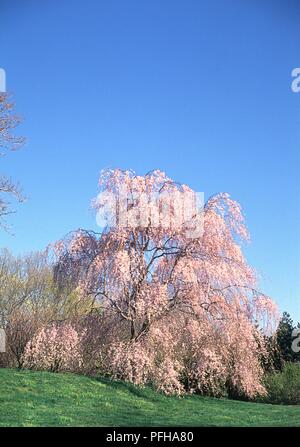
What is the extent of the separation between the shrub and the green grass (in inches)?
116


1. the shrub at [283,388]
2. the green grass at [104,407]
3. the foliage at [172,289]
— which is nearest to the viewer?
the green grass at [104,407]

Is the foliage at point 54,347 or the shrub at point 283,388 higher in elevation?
the foliage at point 54,347

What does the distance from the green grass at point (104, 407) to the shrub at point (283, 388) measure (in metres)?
2.96

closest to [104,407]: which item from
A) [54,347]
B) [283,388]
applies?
[54,347]

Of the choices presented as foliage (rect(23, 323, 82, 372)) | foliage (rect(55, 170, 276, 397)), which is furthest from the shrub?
foliage (rect(23, 323, 82, 372))

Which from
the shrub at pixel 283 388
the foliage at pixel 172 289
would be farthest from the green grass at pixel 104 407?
the shrub at pixel 283 388

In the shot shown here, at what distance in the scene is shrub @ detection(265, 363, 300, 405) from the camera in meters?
14.5

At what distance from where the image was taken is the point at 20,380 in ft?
33.9

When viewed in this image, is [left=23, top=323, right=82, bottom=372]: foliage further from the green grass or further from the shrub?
the shrub

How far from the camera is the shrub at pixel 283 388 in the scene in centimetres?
1451

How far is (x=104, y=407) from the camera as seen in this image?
9258 mm

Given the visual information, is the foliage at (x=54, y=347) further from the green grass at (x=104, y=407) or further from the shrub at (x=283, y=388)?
the shrub at (x=283, y=388)
